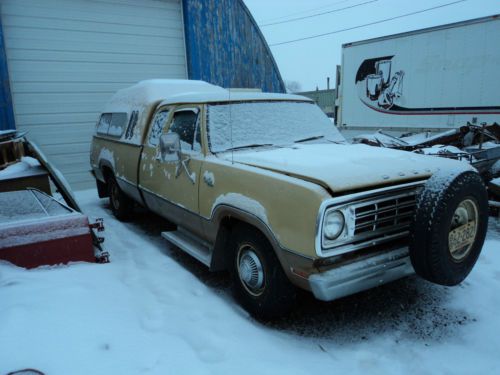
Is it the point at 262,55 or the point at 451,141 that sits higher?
the point at 262,55

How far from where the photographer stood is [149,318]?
9.68ft

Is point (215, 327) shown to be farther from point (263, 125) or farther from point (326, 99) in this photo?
point (326, 99)

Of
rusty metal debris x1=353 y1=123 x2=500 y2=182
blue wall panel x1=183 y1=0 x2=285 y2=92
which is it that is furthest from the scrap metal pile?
blue wall panel x1=183 y1=0 x2=285 y2=92

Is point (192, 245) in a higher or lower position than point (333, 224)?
lower

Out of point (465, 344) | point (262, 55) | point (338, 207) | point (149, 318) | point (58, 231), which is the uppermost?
point (262, 55)

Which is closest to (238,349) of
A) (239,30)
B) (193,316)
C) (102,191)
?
(193,316)

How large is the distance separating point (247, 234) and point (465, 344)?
1820mm

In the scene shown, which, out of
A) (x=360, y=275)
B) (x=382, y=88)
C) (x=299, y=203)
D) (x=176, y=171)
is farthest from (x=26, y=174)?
(x=382, y=88)

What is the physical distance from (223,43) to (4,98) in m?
5.13

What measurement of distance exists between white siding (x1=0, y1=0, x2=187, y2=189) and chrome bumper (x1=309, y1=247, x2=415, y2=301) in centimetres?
780

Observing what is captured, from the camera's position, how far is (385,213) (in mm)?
2906

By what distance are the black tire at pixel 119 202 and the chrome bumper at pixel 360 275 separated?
4187mm

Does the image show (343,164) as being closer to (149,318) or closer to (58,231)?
(149,318)

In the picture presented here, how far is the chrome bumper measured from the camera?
2.58m
